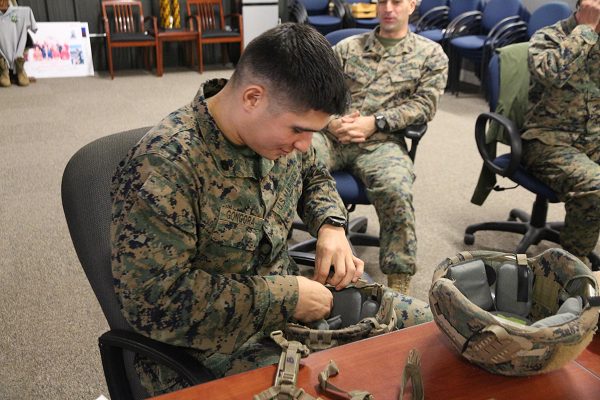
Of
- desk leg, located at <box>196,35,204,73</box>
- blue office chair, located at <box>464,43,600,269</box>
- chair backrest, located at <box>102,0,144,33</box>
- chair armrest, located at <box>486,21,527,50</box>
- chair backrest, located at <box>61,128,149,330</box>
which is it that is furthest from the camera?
chair backrest, located at <box>102,0,144,33</box>

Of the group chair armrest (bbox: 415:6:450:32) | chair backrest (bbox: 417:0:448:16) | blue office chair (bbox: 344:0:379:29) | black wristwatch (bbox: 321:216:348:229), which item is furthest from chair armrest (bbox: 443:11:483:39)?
black wristwatch (bbox: 321:216:348:229)

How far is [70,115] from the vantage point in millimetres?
5176

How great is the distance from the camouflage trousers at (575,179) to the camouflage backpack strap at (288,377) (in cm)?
184

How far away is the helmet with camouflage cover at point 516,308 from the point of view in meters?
0.92

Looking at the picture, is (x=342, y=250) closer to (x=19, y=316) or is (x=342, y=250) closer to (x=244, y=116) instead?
(x=244, y=116)

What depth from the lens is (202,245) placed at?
1202mm

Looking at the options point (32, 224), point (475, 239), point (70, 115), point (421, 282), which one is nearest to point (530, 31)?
point (475, 239)

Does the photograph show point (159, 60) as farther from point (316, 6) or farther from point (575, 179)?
point (575, 179)

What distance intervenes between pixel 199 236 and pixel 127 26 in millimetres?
6551

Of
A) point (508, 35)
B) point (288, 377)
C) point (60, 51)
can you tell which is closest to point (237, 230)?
point (288, 377)

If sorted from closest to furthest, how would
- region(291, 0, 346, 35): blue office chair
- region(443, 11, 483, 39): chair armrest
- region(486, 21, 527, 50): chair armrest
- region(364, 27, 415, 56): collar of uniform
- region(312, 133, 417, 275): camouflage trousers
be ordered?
region(312, 133, 417, 275): camouflage trousers, region(364, 27, 415, 56): collar of uniform, region(486, 21, 527, 50): chair armrest, region(443, 11, 483, 39): chair armrest, region(291, 0, 346, 35): blue office chair

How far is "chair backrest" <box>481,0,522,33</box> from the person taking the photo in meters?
5.82

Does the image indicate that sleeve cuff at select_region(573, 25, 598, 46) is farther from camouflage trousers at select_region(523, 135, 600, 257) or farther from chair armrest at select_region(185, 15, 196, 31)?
chair armrest at select_region(185, 15, 196, 31)

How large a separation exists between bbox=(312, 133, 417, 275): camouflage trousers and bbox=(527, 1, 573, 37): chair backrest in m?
3.46
